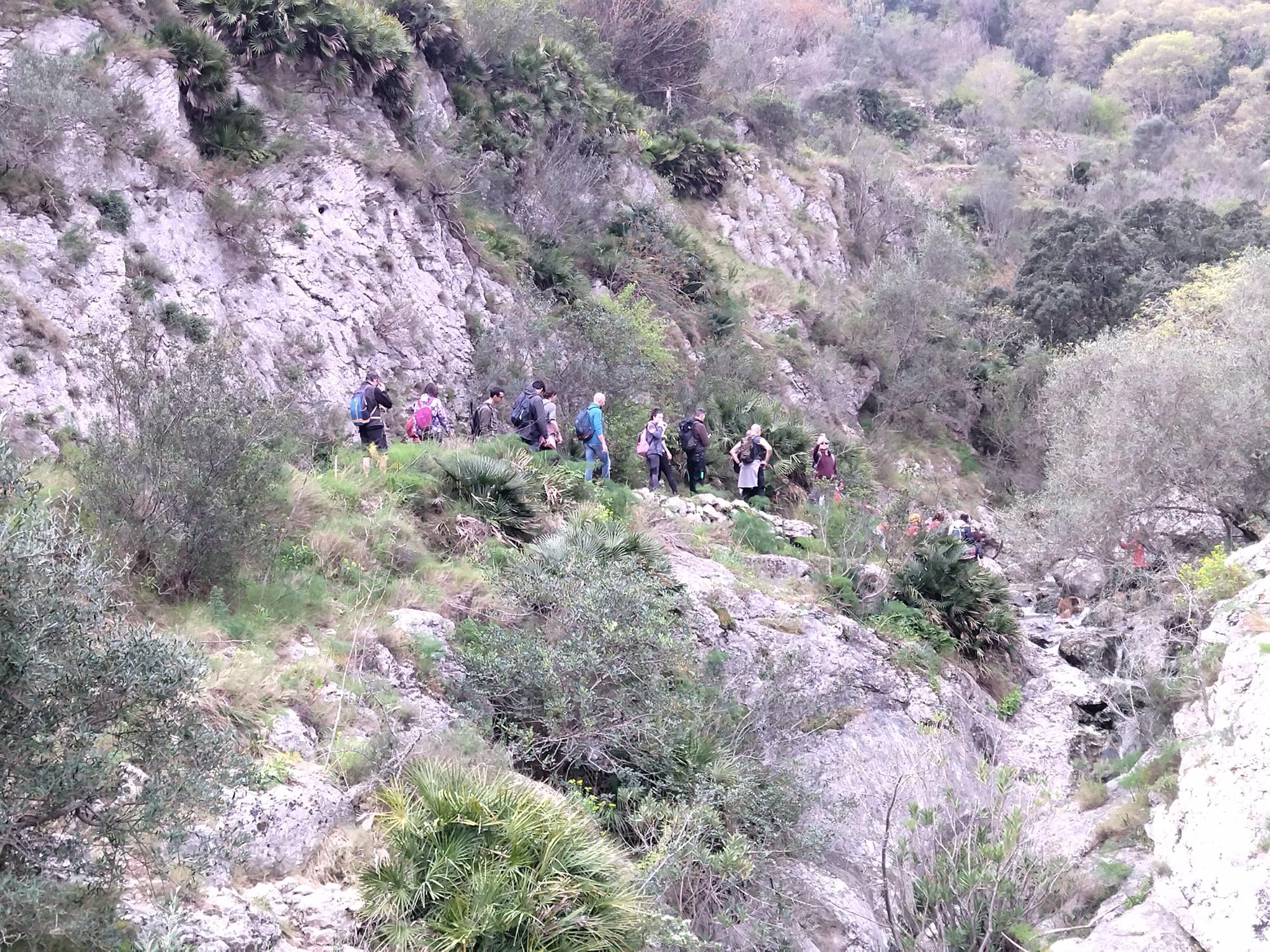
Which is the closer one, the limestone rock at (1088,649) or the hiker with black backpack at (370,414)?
the hiker with black backpack at (370,414)

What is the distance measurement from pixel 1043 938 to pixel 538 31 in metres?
23.1

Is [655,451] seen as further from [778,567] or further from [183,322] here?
[183,322]

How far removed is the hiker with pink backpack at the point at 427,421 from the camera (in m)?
13.5

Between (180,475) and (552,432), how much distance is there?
6156mm

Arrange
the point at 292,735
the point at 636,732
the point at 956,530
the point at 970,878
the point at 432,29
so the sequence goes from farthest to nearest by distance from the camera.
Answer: the point at 432,29 < the point at 956,530 < the point at 636,732 < the point at 970,878 < the point at 292,735

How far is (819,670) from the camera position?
1070 cm

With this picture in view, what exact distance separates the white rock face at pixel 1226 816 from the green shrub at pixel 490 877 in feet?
15.7

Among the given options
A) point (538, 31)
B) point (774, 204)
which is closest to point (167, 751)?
point (538, 31)

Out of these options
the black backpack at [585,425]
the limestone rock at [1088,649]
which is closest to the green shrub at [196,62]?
the black backpack at [585,425]

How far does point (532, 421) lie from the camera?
1299 cm

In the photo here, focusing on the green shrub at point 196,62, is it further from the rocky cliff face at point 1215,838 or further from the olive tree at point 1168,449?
the rocky cliff face at point 1215,838

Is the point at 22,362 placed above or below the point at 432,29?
below

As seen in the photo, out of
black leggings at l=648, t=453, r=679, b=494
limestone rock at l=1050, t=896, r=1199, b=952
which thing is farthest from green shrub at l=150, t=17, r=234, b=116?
limestone rock at l=1050, t=896, r=1199, b=952

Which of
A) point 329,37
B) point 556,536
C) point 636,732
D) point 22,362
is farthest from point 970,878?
point 329,37
